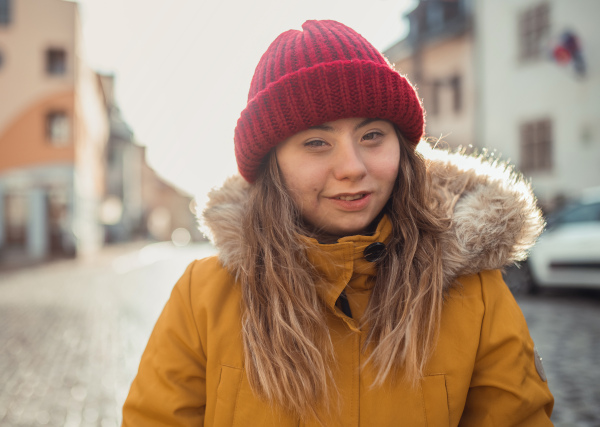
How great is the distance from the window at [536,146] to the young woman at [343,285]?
47.4 feet

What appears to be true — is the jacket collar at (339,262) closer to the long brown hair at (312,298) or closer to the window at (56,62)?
the long brown hair at (312,298)

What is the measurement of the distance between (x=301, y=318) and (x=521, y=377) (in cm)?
65

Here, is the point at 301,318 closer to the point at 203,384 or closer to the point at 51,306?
Answer: the point at 203,384

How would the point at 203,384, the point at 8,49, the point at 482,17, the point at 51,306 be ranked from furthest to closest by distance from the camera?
the point at 8,49, the point at 482,17, the point at 51,306, the point at 203,384

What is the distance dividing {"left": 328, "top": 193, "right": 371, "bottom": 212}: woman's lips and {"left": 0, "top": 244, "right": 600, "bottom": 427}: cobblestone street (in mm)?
2762

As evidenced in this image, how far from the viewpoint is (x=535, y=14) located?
14.9m

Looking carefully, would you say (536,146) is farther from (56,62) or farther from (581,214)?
(56,62)

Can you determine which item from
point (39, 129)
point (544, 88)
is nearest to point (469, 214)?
point (544, 88)

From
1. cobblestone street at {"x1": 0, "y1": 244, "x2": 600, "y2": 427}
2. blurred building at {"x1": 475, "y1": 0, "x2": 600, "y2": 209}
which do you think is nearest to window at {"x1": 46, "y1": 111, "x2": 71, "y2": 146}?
cobblestone street at {"x1": 0, "y1": 244, "x2": 600, "y2": 427}

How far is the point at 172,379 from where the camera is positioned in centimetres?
158

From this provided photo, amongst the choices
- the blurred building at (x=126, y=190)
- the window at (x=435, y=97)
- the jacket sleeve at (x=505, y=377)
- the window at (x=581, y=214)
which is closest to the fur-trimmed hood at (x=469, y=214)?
the jacket sleeve at (x=505, y=377)

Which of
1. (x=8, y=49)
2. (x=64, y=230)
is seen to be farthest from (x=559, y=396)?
(x=8, y=49)

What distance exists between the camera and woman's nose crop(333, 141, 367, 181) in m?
1.54

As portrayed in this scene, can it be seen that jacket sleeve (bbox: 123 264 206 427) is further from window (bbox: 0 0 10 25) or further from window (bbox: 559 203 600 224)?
window (bbox: 0 0 10 25)
